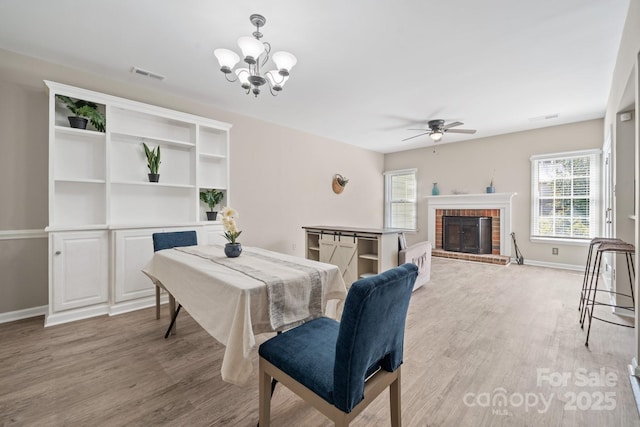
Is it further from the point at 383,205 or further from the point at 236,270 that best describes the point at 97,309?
the point at 383,205

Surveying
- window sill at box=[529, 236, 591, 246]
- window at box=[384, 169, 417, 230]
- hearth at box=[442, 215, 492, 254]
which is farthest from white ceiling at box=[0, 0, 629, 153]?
window at box=[384, 169, 417, 230]

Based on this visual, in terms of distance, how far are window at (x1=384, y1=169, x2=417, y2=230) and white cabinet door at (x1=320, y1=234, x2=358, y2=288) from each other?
3.92m

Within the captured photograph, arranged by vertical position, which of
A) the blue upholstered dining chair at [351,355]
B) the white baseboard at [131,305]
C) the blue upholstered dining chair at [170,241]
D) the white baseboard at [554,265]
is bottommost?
the white baseboard at [131,305]

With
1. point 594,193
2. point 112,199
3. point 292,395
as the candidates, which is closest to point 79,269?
point 112,199

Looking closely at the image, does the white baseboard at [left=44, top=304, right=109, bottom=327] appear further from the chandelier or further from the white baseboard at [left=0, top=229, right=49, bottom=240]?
the chandelier

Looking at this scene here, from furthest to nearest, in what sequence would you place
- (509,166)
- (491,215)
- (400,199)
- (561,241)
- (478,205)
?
(400,199), (478,205), (491,215), (509,166), (561,241)

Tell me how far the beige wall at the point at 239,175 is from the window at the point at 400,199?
227 mm

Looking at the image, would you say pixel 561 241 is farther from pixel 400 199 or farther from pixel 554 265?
pixel 400 199

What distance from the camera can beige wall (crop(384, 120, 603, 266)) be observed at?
510 cm

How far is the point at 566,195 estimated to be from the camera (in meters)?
5.24

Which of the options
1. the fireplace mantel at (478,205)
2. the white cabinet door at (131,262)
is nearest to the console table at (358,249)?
the white cabinet door at (131,262)

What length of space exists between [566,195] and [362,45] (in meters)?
5.14

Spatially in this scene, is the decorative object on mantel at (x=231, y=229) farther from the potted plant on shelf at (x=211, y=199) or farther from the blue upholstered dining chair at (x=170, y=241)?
the potted plant on shelf at (x=211, y=199)

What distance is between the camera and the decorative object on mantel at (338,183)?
623 cm
